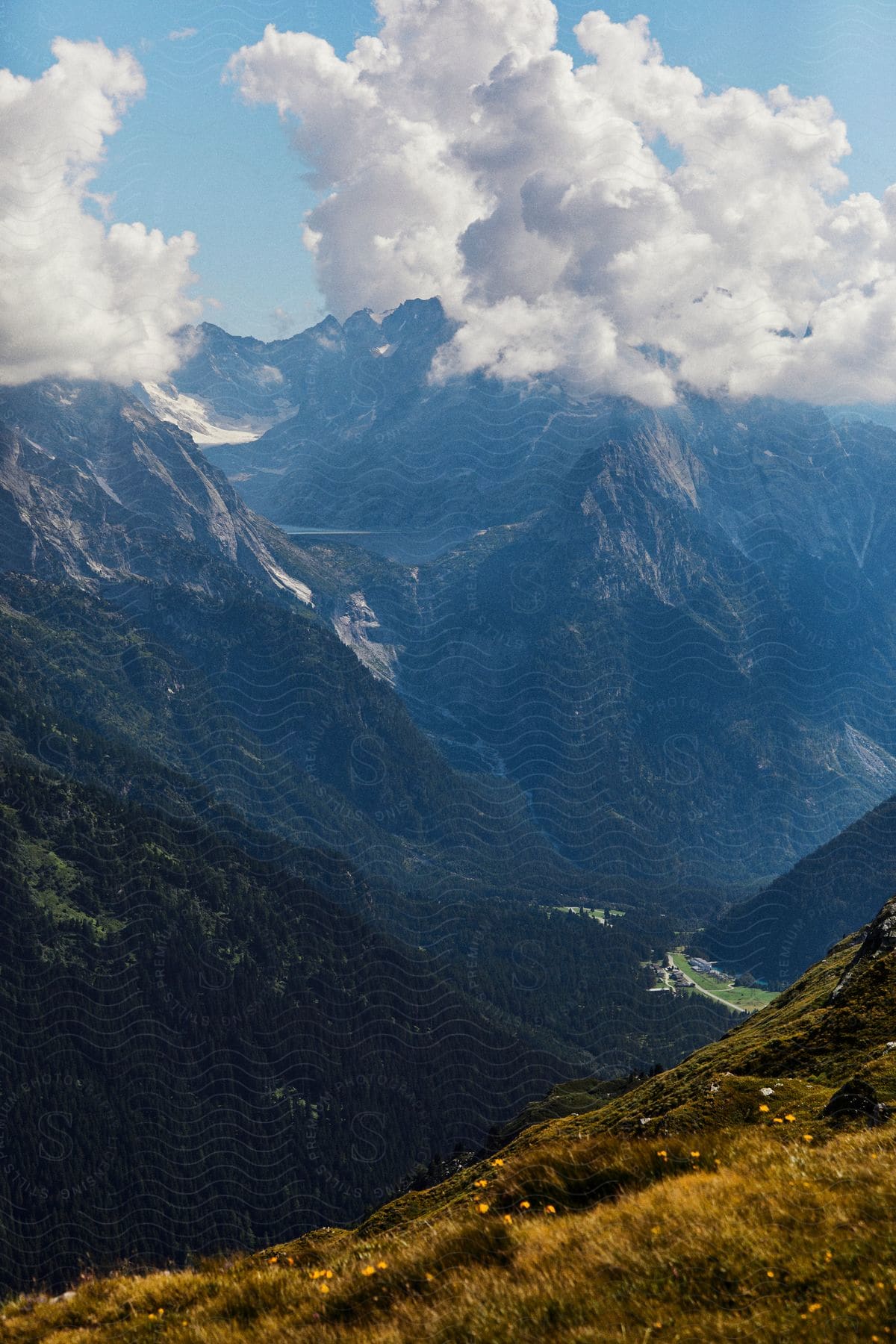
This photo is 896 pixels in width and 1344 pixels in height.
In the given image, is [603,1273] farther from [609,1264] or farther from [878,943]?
[878,943]

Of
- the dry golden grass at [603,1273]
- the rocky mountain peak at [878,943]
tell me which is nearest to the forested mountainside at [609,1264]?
the dry golden grass at [603,1273]

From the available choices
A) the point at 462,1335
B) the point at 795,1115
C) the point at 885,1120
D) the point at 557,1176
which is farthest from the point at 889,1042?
the point at 462,1335

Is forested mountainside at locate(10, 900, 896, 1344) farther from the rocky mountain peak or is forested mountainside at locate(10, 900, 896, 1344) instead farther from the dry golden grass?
the rocky mountain peak

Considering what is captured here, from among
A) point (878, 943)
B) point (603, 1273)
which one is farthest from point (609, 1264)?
point (878, 943)

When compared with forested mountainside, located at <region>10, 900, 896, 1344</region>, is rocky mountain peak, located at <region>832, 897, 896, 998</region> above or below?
below

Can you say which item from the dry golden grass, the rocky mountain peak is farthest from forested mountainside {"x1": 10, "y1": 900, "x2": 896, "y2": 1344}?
the rocky mountain peak
